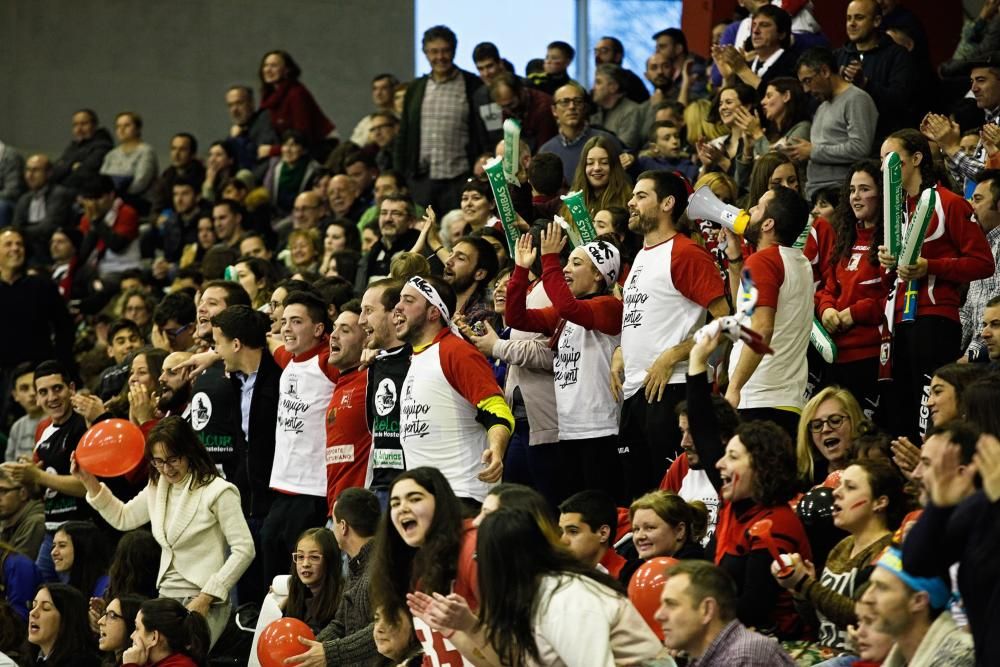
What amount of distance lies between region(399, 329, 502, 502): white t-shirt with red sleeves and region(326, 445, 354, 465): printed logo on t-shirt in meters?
0.65

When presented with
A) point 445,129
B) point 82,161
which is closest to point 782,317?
point 445,129

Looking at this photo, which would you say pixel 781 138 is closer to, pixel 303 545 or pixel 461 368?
pixel 461 368

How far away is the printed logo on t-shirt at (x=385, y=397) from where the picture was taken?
25.1 ft

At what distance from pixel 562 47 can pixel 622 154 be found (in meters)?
3.25

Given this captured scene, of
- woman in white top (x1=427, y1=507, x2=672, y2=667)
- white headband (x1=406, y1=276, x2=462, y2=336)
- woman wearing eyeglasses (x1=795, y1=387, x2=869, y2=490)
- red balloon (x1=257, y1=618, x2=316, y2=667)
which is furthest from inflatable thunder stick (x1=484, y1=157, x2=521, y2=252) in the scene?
woman in white top (x1=427, y1=507, x2=672, y2=667)

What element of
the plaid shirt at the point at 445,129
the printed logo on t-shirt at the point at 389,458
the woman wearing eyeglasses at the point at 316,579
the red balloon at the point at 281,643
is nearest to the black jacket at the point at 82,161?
the plaid shirt at the point at 445,129

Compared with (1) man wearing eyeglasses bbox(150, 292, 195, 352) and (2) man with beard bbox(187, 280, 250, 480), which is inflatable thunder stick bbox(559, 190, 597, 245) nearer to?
(2) man with beard bbox(187, 280, 250, 480)

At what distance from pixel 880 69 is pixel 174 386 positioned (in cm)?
478

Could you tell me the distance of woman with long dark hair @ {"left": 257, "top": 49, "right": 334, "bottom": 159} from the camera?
14953 millimetres

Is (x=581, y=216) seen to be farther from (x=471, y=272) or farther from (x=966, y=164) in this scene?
(x=966, y=164)

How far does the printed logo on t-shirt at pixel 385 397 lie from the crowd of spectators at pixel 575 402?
0.06ft

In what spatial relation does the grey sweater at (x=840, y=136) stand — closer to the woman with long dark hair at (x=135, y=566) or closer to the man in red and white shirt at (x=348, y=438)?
the man in red and white shirt at (x=348, y=438)

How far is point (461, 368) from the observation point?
24.1ft

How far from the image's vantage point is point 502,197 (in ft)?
29.9
